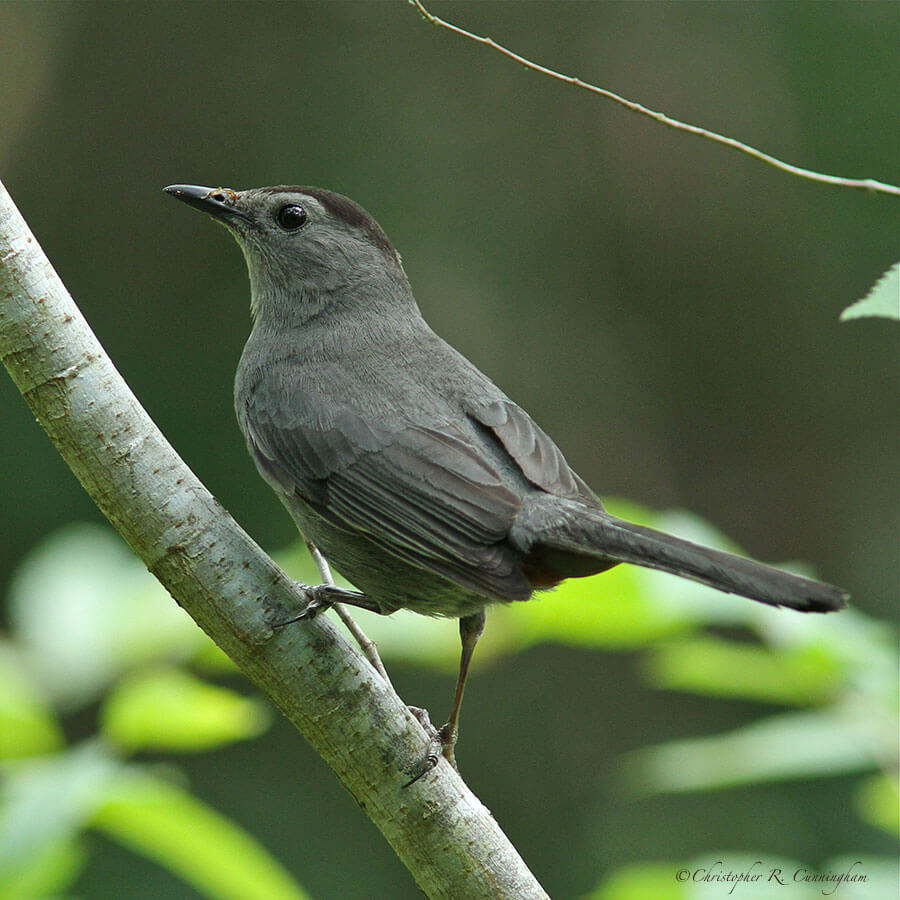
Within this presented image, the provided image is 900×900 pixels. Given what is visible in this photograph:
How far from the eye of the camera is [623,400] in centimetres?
828

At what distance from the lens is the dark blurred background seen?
741cm

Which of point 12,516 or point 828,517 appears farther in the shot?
point 828,517

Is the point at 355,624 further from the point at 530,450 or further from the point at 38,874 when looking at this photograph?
the point at 38,874

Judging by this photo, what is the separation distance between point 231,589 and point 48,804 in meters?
0.51

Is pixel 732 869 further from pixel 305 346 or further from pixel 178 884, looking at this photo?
pixel 178 884

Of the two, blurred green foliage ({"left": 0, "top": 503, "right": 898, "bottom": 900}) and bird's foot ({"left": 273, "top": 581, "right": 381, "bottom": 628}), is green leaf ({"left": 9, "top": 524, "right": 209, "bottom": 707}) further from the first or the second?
bird's foot ({"left": 273, "top": 581, "right": 381, "bottom": 628})

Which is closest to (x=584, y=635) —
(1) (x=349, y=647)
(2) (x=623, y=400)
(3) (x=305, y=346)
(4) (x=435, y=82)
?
(1) (x=349, y=647)

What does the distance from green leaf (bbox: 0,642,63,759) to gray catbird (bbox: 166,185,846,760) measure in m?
0.78

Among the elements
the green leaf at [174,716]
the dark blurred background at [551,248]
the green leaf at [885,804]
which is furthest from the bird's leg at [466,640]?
the dark blurred background at [551,248]

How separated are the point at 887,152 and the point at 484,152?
263cm

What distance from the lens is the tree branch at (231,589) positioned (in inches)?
88.4

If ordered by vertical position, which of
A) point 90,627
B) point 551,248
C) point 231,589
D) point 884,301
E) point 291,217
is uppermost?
point 884,301

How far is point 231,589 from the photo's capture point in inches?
91.9

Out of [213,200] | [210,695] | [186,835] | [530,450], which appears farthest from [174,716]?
[213,200]
